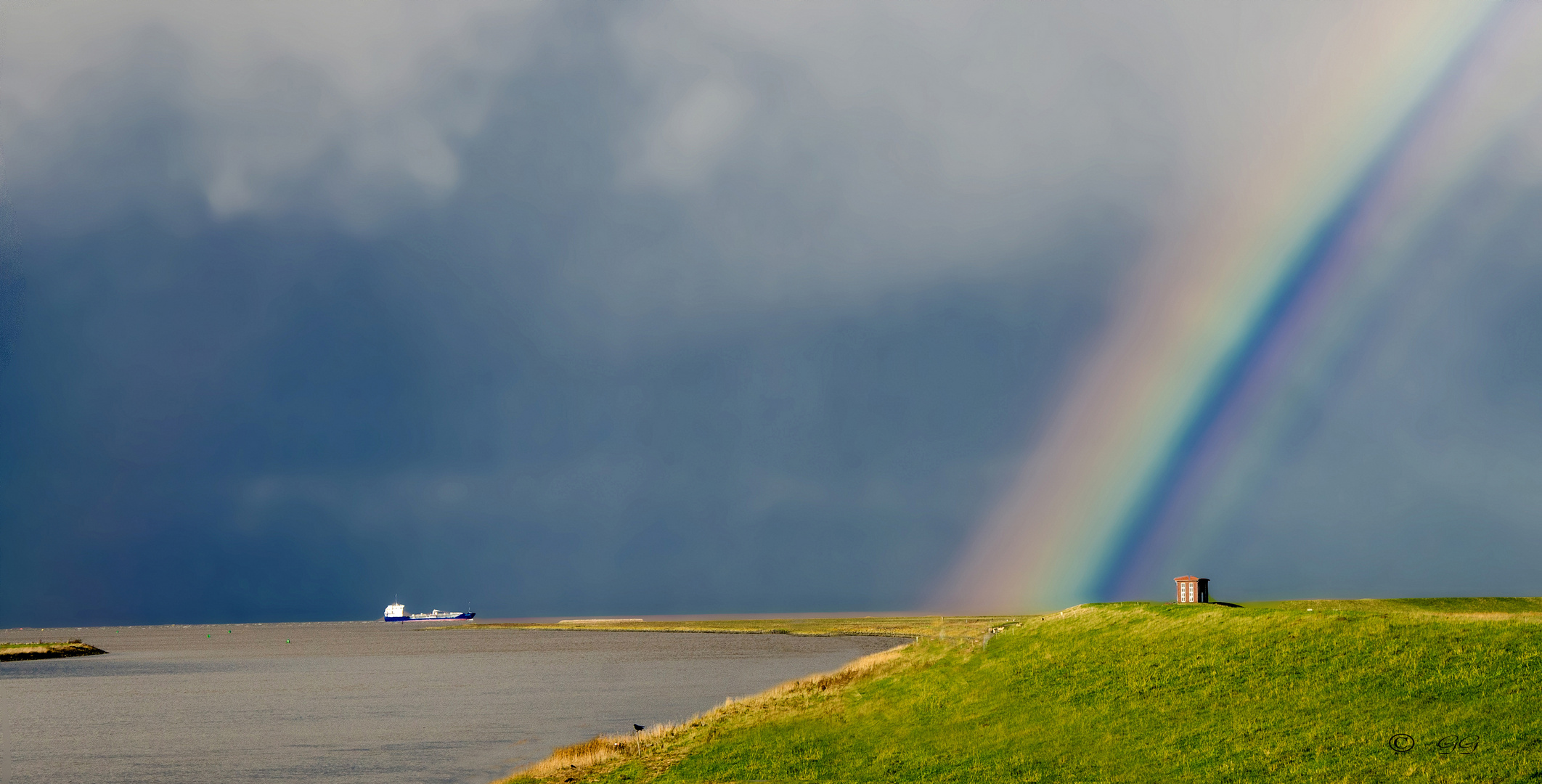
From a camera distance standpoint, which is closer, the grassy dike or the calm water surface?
the grassy dike

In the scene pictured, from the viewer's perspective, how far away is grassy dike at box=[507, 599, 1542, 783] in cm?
2742

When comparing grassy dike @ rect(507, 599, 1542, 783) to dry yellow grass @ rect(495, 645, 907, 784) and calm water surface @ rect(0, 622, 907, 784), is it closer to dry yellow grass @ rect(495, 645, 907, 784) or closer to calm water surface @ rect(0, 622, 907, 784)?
dry yellow grass @ rect(495, 645, 907, 784)

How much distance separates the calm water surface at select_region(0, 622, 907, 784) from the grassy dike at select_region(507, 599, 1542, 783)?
13.0 m

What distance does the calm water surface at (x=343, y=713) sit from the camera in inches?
2002

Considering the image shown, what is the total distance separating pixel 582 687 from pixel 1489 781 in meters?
84.3

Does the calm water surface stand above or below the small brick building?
below

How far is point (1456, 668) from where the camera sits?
105 ft

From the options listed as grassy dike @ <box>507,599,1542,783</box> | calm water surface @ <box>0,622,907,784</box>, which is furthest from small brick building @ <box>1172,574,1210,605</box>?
calm water surface @ <box>0,622,907,784</box>

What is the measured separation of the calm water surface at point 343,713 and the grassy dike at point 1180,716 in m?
13.0

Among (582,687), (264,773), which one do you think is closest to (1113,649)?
(264,773)

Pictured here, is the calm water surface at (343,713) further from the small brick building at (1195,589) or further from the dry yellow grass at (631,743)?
the small brick building at (1195,589)

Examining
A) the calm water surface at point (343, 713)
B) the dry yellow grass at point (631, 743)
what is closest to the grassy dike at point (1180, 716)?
the dry yellow grass at point (631, 743)

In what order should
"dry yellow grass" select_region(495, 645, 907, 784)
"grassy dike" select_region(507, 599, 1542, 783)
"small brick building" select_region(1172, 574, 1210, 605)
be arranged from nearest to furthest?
"grassy dike" select_region(507, 599, 1542, 783) → "dry yellow grass" select_region(495, 645, 907, 784) → "small brick building" select_region(1172, 574, 1210, 605)

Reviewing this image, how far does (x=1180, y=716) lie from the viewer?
114 feet
